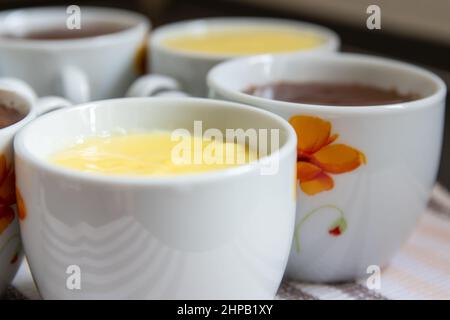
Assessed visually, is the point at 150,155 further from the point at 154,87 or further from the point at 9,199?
the point at 154,87

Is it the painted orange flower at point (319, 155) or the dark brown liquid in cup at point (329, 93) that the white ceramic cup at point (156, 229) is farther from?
the dark brown liquid in cup at point (329, 93)

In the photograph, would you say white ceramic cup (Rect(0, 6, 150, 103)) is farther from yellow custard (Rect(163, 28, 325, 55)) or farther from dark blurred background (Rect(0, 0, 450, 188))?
dark blurred background (Rect(0, 0, 450, 188))

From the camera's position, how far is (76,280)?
0.49 meters

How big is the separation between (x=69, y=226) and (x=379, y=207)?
268 mm

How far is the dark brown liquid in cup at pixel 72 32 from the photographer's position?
958 millimetres

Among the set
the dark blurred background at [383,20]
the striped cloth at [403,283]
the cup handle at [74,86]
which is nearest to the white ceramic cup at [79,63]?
the cup handle at [74,86]

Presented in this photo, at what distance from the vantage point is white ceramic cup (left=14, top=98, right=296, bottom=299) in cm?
45

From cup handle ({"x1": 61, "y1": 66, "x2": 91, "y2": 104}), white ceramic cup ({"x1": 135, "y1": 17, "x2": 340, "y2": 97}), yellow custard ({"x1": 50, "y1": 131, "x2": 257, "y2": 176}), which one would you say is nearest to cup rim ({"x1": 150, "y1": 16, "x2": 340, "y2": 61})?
white ceramic cup ({"x1": 135, "y1": 17, "x2": 340, "y2": 97})

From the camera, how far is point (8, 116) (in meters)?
0.61

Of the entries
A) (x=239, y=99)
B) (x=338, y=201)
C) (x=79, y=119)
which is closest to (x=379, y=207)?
(x=338, y=201)

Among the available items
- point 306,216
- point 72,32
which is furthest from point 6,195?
point 72,32

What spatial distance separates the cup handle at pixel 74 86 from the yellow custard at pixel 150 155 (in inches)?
9.1

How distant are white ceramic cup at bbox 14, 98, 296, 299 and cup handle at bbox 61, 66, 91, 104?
286 millimetres
